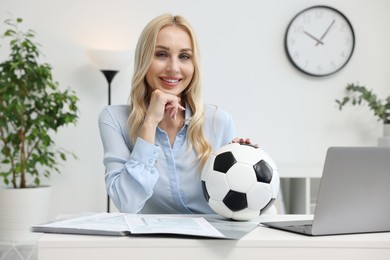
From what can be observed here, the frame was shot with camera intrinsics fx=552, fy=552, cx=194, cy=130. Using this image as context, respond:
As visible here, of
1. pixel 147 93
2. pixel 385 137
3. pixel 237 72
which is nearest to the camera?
pixel 147 93

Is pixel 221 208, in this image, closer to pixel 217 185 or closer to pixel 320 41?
pixel 217 185

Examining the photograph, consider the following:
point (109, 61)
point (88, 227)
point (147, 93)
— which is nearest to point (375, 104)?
point (109, 61)

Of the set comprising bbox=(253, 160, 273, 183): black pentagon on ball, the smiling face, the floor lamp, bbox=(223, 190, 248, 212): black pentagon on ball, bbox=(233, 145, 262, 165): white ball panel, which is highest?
the floor lamp

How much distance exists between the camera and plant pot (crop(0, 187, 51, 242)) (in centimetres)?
365

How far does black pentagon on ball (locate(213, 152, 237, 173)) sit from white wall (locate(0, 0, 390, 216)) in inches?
→ 102

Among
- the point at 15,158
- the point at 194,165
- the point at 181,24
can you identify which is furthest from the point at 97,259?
the point at 15,158

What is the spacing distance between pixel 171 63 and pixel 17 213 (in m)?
2.10

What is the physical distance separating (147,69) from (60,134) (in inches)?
85.3

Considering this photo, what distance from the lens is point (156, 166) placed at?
6.46 ft

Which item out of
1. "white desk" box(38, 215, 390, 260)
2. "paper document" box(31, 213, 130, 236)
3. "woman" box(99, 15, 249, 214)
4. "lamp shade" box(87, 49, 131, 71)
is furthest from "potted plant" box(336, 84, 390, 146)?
"paper document" box(31, 213, 130, 236)

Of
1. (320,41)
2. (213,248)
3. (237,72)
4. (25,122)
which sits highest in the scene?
(320,41)

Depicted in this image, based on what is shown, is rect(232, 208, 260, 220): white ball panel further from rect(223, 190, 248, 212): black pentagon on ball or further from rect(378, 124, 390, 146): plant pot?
rect(378, 124, 390, 146): plant pot

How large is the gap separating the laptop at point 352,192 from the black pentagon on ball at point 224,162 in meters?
0.22

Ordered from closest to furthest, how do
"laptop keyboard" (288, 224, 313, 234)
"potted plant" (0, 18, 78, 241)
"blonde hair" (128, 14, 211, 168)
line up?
"laptop keyboard" (288, 224, 313, 234)
"blonde hair" (128, 14, 211, 168)
"potted plant" (0, 18, 78, 241)
